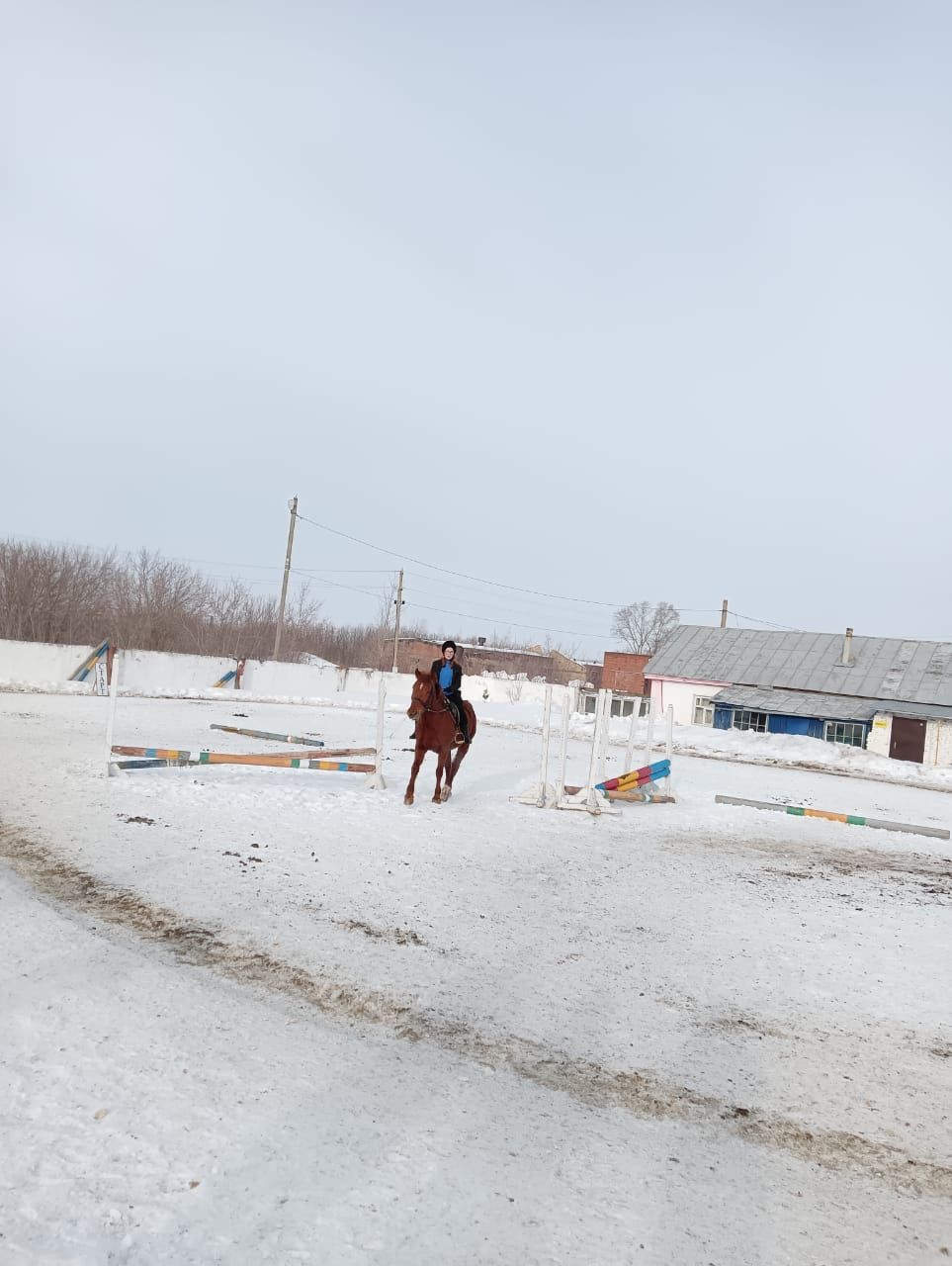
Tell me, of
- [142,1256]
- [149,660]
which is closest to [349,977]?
[142,1256]

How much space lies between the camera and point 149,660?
124 feet

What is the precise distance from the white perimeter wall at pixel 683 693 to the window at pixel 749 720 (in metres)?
2.89

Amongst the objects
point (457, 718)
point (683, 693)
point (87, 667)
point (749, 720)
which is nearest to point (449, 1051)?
point (457, 718)

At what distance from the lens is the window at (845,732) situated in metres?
39.2

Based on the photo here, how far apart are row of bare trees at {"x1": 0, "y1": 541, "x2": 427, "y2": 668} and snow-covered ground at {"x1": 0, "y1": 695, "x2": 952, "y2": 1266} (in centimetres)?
3765

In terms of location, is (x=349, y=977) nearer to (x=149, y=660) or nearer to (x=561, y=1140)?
(x=561, y=1140)

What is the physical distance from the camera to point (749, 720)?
42.5 meters

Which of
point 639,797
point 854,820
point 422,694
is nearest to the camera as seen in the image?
point 422,694

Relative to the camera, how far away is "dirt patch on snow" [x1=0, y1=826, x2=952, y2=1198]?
3262 mm

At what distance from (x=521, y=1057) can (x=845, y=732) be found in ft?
132

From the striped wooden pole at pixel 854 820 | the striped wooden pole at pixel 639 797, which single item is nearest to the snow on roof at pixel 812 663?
the striped wooden pole at pixel 854 820

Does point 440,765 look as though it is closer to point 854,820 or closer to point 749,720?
point 854,820

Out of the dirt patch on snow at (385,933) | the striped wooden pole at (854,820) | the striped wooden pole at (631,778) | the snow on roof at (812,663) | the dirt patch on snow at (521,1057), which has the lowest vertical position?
the dirt patch on snow at (385,933)

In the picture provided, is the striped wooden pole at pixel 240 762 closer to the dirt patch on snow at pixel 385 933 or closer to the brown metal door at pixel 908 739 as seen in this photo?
the dirt patch on snow at pixel 385 933
